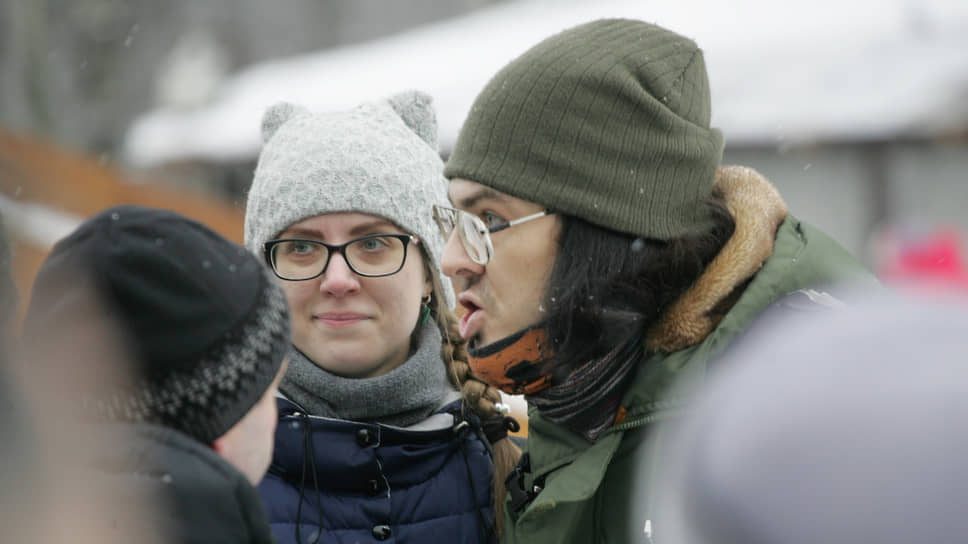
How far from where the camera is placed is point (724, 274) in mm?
1816

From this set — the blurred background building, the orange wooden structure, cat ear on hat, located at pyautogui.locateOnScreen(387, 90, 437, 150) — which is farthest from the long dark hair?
the orange wooden structure

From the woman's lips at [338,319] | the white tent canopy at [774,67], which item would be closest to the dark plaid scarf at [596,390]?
the woman's lips at [338,319]

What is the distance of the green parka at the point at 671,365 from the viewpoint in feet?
5.80

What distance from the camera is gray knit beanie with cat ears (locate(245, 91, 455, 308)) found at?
7.20ft

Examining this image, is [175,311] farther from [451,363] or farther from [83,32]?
[83,32]

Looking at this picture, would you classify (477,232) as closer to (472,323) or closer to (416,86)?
(472,323)

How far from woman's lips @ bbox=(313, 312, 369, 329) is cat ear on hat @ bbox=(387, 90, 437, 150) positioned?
0.58 metres

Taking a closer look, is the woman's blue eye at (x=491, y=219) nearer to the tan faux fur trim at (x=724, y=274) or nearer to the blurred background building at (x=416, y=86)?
the tan faux fur trim at (x=724, y=274)

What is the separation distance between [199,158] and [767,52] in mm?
8476

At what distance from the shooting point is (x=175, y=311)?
124 centimetres

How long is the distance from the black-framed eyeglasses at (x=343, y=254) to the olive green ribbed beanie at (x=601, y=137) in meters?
0.37

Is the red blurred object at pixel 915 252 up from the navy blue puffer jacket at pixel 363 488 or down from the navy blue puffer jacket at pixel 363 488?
down

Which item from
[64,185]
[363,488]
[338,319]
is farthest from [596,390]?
[64,185]

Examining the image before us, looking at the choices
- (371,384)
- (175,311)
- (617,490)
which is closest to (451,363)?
(371,384)
